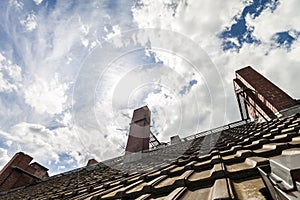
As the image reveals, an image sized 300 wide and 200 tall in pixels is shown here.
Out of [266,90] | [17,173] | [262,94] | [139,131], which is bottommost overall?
[17,173]

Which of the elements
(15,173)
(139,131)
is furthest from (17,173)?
(139,131)

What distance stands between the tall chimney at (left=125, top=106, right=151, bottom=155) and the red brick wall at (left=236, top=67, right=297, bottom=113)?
3.98 meters

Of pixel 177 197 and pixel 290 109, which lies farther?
pixel 290 109

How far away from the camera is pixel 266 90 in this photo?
5742 mm

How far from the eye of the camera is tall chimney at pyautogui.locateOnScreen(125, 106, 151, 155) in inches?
275

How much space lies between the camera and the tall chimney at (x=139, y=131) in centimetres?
700

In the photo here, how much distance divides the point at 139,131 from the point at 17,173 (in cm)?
662

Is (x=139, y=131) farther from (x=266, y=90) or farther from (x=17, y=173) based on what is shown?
(x=17, y=173)

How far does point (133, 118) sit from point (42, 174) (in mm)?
6933

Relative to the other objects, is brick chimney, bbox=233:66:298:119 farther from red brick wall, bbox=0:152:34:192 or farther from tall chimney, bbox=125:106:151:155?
red brick wall, bbox=0:152:34:192

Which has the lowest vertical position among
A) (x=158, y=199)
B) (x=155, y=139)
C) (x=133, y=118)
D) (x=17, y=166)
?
(x=158, y=199)

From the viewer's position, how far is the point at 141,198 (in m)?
1.46

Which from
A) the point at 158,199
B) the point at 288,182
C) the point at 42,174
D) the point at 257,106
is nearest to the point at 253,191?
the point at 288,182

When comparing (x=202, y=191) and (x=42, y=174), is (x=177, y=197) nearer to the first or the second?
(x=202, y=191)
